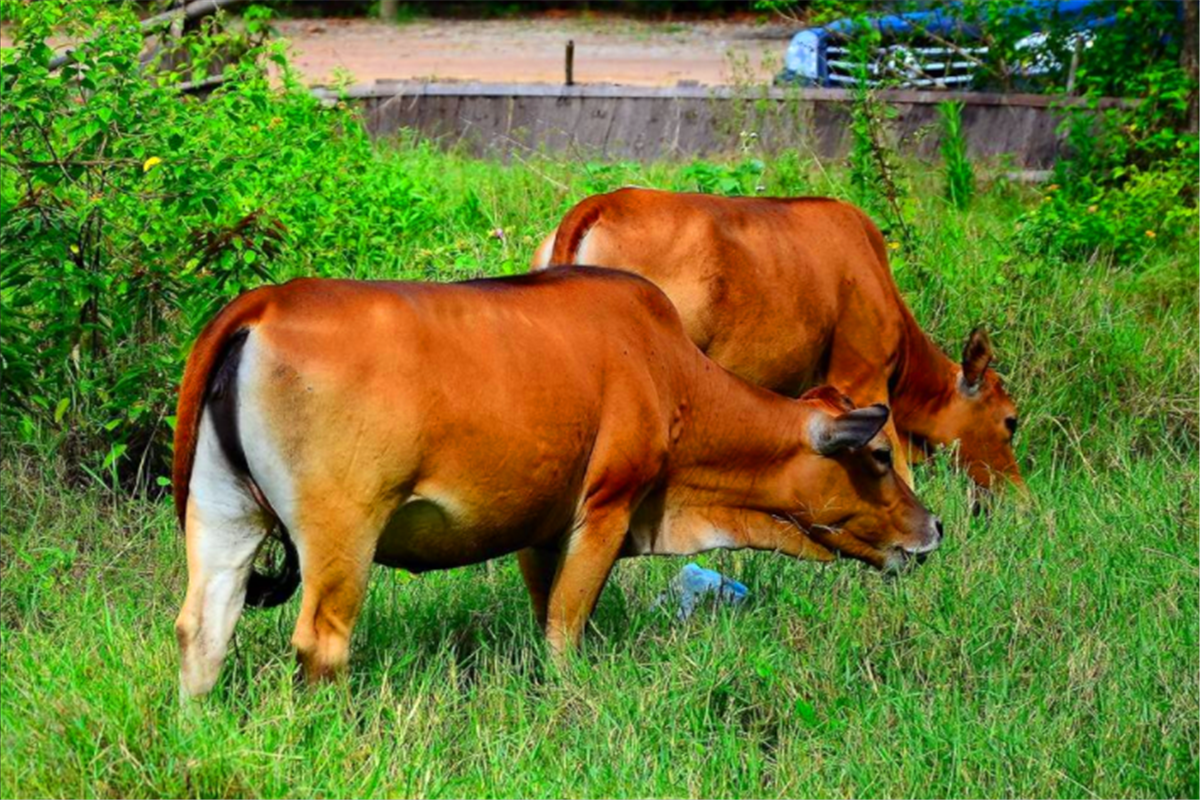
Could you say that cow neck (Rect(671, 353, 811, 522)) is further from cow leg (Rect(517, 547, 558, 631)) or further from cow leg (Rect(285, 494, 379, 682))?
cow leg (Rect(285, 494, 379, 682))

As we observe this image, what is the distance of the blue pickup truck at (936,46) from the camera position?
504 inches

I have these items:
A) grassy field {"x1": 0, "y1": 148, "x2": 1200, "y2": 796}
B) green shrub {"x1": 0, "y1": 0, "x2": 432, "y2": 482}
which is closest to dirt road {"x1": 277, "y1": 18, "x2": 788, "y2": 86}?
green shrub {"x1": 0, "y1": 0, "x2": 432, "y2": 482}

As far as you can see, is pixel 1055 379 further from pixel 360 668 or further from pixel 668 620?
pixel 360 668

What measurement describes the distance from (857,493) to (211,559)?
8.07 feet

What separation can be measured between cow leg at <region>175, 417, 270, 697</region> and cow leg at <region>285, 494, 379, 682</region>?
0.60 ft

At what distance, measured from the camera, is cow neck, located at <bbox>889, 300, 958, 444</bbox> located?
916 cm

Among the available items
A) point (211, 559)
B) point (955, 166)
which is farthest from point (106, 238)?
point (955, 166)

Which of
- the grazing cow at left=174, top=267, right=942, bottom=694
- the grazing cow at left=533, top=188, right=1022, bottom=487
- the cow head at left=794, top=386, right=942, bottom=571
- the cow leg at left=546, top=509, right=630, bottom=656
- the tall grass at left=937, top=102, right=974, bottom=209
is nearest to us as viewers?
the grazing cow at left=174, top=267, right=942, bottom=694

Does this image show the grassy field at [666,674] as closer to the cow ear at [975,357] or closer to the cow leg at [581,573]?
the cow leg at [581,573]

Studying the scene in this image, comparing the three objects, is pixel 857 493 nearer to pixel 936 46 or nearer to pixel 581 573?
pixel 581 573

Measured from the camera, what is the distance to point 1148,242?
1116cm

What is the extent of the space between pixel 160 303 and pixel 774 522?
2617 millimetres

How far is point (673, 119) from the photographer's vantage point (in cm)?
1350

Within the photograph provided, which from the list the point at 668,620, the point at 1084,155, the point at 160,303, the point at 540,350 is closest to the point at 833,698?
the point at 668,620
